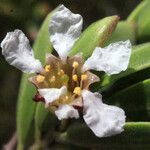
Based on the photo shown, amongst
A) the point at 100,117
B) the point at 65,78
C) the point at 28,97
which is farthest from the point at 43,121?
the point at 100,117

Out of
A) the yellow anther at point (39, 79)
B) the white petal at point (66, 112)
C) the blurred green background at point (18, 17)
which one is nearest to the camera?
the white petal at point (66, 112)

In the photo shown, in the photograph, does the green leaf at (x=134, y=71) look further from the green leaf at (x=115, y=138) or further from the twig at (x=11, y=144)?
the twig at (x=11, y=144)

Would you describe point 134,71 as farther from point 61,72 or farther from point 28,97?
point 28,97

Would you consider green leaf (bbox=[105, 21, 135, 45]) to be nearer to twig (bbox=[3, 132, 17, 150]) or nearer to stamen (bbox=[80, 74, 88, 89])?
stamen (bbox=[80, 74, 88, 89])

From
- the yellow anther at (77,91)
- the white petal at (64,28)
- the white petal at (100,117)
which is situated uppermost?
the white petal at (64,28)

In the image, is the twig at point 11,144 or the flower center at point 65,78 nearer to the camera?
the flower center at point 65,78

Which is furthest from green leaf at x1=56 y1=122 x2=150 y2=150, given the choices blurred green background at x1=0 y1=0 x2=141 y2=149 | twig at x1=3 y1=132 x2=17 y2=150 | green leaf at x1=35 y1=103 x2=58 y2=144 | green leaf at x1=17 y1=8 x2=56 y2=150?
blurred green background at x1=0 y1=0 x2=141 y2=149

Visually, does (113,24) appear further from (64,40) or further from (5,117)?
(5,117)

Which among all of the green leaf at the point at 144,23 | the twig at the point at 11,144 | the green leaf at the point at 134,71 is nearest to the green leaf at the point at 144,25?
the green leaf at the point at 144,23

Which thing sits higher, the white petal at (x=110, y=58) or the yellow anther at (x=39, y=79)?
the yellow anther at (x=39, y=79)
